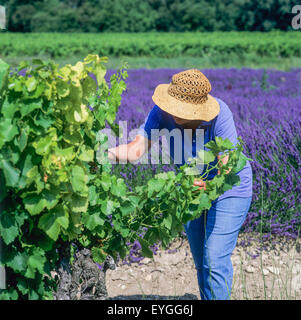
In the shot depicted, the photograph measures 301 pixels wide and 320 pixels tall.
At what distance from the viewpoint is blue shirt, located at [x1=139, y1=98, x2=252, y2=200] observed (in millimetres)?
2129

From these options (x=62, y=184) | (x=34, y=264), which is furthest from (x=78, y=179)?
(x=34, y=264)

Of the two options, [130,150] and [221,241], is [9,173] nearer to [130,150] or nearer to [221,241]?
[130,150]

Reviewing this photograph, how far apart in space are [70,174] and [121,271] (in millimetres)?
1908

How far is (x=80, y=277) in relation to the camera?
1.82 meters

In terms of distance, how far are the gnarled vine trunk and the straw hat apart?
2.34ft

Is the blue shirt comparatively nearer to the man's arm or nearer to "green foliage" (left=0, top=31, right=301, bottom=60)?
the man's arm

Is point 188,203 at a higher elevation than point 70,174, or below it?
below

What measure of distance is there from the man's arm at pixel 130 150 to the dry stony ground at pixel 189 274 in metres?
1.13

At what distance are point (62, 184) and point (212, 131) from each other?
0.93 metres

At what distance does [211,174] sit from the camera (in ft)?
7.27

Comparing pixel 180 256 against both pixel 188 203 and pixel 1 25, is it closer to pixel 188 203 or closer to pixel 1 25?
pixel 188 203

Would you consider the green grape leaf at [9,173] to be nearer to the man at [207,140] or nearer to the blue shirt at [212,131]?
the man at [207,140]
